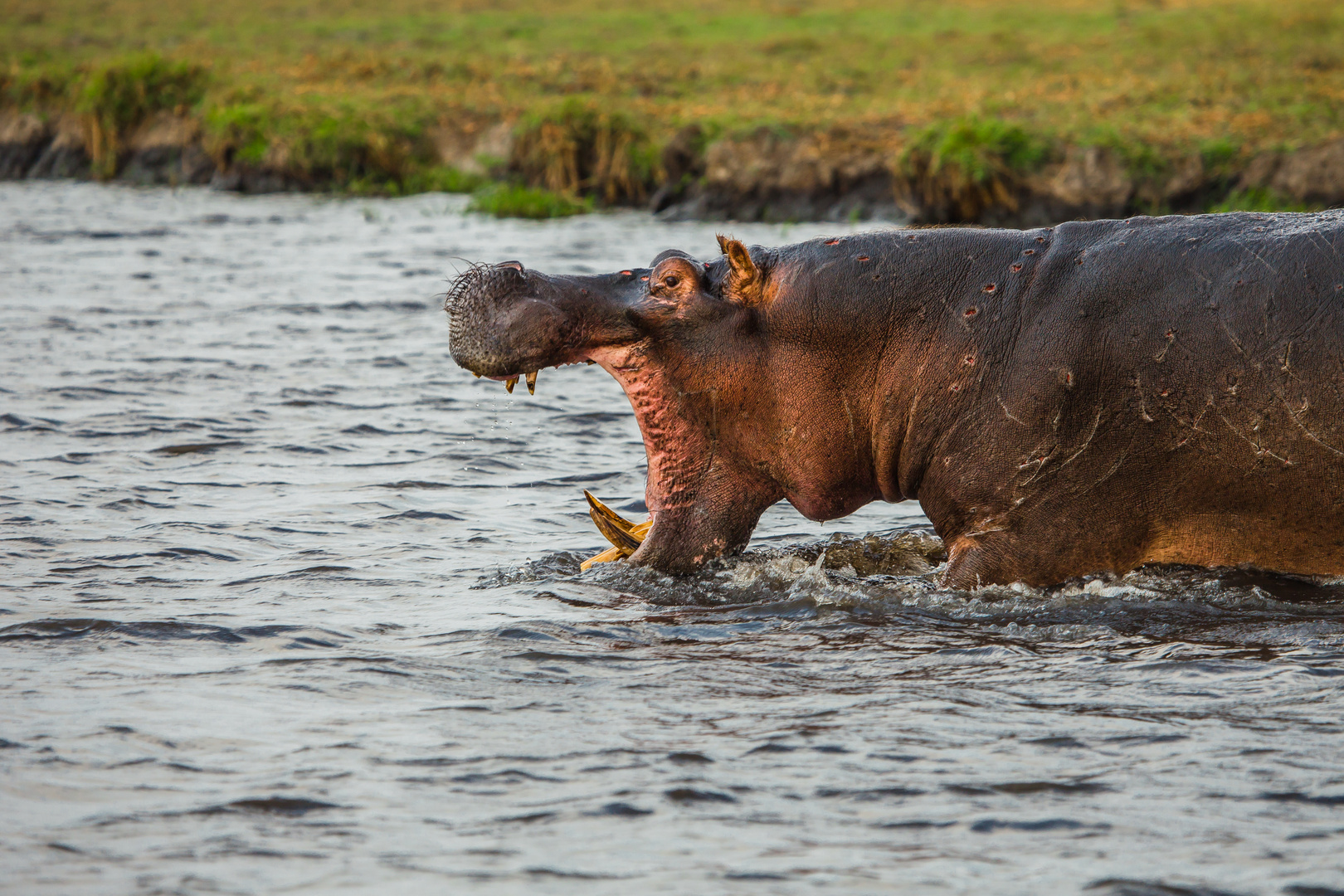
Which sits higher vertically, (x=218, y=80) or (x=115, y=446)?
(x=218, y=80)

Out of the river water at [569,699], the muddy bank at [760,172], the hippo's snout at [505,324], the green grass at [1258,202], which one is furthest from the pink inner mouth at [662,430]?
the muddy bank at [760,172]

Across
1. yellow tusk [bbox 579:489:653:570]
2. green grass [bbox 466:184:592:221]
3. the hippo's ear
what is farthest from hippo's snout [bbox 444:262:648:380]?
green grass [bbox 466:184:592:221]

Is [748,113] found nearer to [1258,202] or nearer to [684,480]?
[1258,202]

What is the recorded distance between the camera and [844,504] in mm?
5230

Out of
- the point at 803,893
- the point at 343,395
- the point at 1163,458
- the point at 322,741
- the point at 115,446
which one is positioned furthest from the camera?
the point at 343,395

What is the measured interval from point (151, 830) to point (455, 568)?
2.46m

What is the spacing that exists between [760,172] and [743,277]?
48.9 feet

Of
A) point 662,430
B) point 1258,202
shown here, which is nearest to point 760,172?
point 1258,202

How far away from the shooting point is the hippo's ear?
5.00m

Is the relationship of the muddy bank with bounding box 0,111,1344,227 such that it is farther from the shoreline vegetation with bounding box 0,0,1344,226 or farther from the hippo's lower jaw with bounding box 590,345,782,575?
the hippo's lower jaw with bounding box 590,345,782,575

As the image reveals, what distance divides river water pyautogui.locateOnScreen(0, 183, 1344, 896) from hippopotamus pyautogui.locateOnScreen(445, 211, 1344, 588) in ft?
0.78

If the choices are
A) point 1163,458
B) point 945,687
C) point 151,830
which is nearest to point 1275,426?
point 1163,458

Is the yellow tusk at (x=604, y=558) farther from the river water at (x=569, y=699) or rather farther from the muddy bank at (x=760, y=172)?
the muddy bank at (x=760, y=172)

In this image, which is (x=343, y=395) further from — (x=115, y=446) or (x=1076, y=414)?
(x=1076, y=414)
